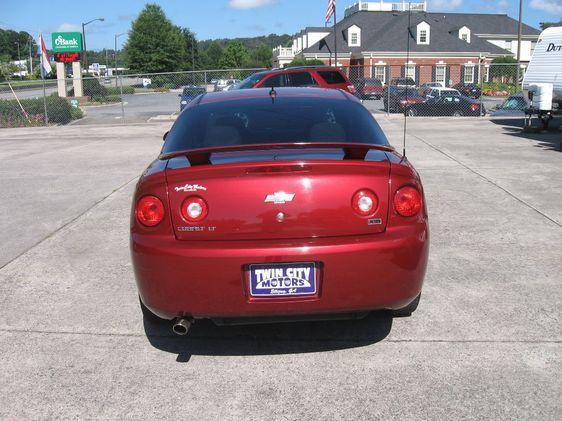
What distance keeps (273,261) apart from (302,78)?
14.9 m

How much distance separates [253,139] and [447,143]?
10128 millimetres

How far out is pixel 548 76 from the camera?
14.8m

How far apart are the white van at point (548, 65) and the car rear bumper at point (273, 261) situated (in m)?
13.0

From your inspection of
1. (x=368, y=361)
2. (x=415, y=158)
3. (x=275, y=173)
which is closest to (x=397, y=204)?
(x=275, y=173)

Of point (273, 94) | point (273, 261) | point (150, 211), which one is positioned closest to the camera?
point (273, 261)

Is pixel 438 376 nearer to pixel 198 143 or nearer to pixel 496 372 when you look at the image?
pixel 496 372

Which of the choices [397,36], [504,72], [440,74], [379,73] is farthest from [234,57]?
[504,72]

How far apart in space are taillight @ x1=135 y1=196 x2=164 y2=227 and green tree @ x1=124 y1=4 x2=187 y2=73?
8205 centimetres

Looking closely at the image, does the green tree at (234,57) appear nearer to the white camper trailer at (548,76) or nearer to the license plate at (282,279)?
the white camper trailer at (548,76)

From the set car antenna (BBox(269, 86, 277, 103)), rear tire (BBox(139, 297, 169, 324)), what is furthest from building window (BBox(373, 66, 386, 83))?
rear tire (BBox(139, 297, 169, 324))

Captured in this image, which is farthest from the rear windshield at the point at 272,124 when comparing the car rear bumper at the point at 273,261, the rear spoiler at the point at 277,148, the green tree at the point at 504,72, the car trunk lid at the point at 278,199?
the green tree at the point at 504,72

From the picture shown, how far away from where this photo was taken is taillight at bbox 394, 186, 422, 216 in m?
3.29

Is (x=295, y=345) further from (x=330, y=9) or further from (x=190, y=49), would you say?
(x=190, y=49)

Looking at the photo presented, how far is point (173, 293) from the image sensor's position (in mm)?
3248
